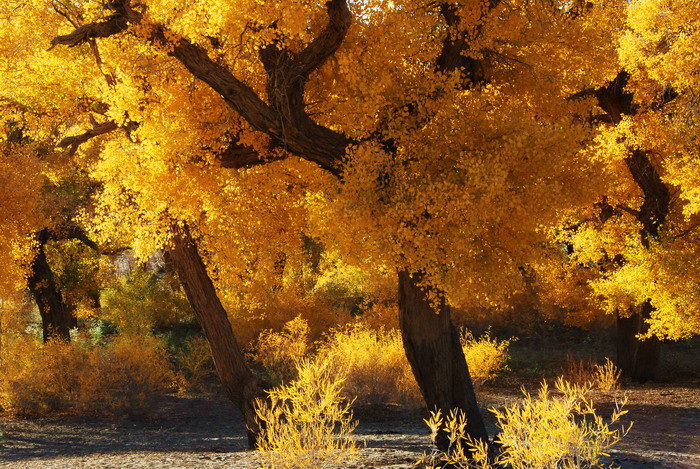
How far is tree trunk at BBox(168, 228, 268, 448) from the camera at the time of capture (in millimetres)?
10359

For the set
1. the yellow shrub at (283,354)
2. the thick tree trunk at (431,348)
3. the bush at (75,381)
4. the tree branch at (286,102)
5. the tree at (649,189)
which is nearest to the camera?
the tree branch at (286,102)

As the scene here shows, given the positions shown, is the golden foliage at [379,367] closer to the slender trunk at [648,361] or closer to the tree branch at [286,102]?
the slender trunk at [648,361]

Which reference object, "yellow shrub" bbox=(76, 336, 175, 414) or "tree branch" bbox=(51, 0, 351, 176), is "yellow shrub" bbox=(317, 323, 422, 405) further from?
"tree branch" bbox=(51, 0, 351, 176)

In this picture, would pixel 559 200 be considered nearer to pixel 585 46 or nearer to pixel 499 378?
pixel 585 46

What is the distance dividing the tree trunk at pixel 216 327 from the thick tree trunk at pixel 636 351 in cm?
1028

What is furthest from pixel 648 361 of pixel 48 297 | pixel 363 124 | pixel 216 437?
pixel 48 297

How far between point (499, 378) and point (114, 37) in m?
12.8

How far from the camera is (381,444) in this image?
9.88 m

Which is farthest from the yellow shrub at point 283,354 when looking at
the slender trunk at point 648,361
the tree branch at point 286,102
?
the slender trunk at point 648,361

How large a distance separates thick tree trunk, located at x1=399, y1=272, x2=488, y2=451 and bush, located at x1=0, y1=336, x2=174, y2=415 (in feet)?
26.4

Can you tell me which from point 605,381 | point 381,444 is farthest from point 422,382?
point 605,381

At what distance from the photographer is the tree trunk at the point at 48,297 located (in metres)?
19.1

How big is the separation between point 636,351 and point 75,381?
1381cm

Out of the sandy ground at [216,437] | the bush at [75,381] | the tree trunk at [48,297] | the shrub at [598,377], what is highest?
the tree trunk at [48,297]
